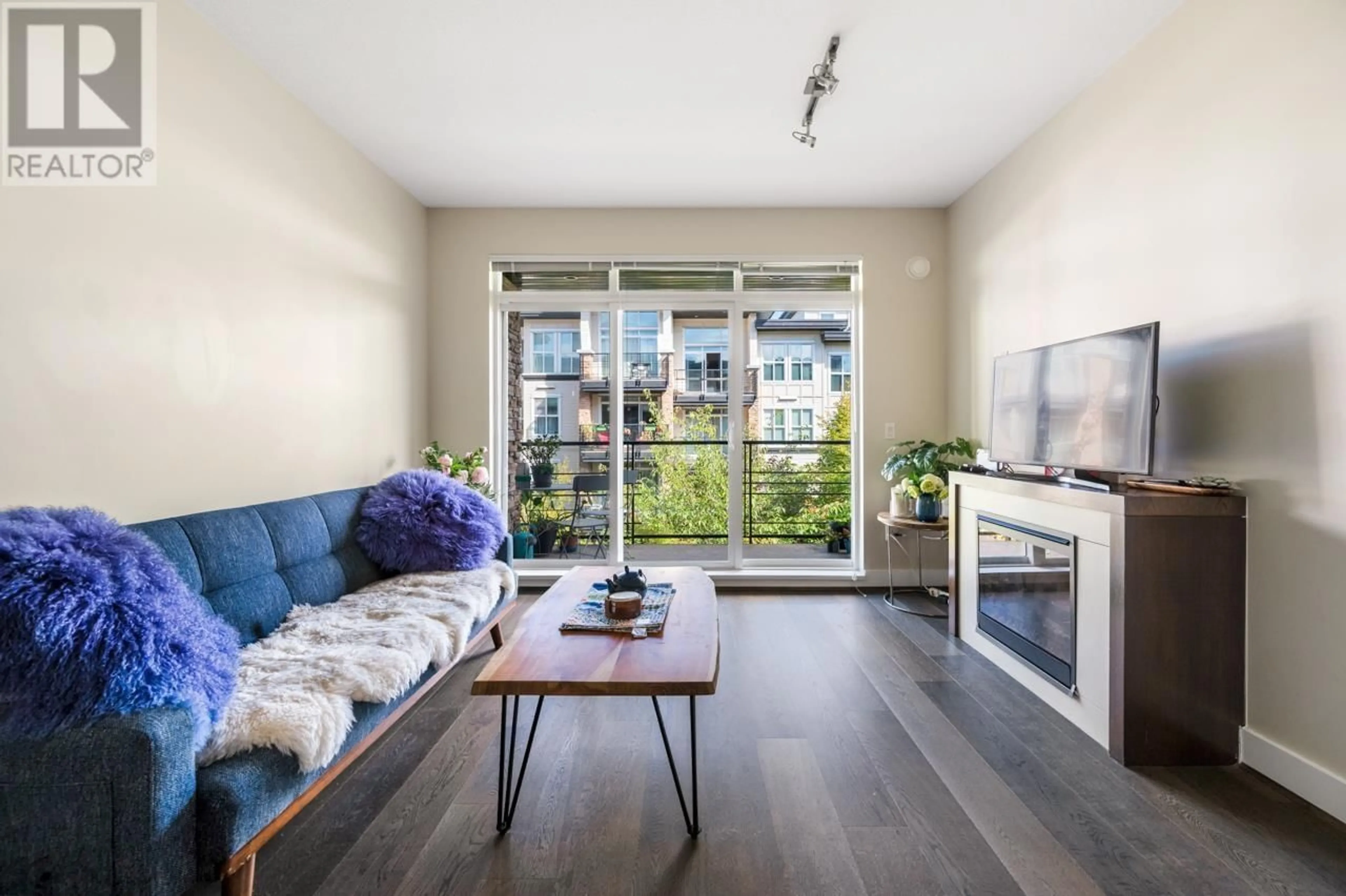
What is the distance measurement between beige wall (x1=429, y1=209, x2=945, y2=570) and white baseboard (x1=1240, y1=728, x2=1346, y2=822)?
7.43 ft

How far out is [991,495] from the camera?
2783mm

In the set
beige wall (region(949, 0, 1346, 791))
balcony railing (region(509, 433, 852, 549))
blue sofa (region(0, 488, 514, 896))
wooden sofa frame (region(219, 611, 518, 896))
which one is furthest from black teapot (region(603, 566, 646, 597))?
balcony railing (region(509, 433, 852, 549))

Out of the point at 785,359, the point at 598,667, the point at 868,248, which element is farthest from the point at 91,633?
the point at 868,248

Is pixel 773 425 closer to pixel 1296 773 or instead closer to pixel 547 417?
pixel 547 417

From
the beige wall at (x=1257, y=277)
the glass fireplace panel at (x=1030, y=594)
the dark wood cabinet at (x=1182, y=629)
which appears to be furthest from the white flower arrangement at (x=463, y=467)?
the beige wall at (x=1257, y=277)

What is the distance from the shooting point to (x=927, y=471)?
11.9 feet

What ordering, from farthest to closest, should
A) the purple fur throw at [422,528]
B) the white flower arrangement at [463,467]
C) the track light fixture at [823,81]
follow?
the white flower arrangement at [463,467] < the purple fur throw at [422,528] < the track light fixture at [823,81]

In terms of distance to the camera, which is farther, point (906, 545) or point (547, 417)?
point (547, 417)

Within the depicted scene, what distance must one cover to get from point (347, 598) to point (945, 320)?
394 centimetres

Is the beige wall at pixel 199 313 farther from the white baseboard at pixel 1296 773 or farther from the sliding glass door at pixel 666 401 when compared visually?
the white baseboard at pixel 1296 773

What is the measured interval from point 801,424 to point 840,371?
0.47m

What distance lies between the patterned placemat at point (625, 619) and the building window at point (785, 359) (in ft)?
7.84

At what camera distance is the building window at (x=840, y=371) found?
13.7 feet

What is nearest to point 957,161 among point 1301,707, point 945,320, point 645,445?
point 945,320
